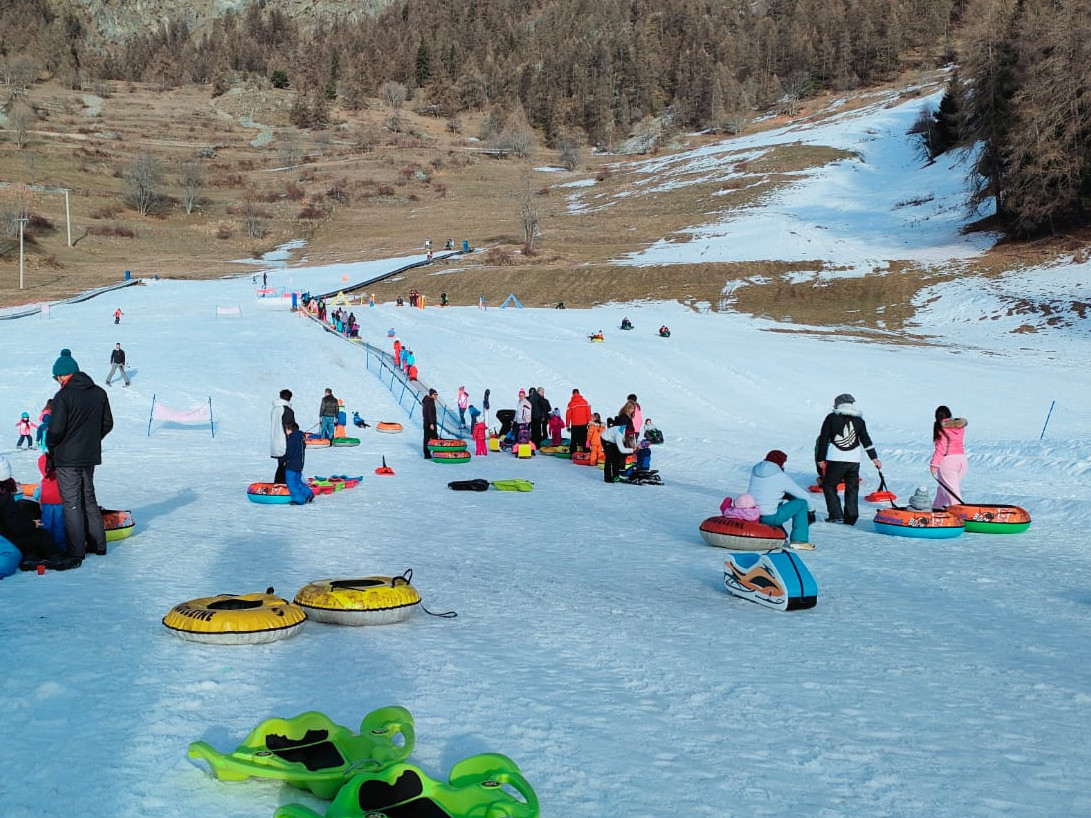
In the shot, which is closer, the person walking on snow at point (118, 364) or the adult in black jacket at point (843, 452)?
the adult in black jacket at point (843, 452)

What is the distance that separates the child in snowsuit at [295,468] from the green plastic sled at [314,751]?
8.40 m

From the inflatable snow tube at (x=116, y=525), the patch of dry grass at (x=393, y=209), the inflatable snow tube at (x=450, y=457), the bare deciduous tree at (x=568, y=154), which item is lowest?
the inflatable snow tube at (x=450, y=457)

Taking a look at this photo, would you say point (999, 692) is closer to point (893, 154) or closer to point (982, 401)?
point (982, 401)

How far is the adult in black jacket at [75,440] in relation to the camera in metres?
7.94

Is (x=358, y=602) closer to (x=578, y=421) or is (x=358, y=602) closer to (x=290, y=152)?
(x=578, y=421)

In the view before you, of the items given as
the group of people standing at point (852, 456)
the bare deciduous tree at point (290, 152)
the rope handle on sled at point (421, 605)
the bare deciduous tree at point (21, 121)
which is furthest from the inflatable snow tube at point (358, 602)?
the bare deciduous tree at point (21, 121)

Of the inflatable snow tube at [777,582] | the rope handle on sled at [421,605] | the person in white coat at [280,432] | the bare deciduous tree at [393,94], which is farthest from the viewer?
the bare deciduous tree at [393,94]

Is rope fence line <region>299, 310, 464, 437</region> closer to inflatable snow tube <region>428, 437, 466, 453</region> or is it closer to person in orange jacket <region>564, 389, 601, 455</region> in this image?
inflatable snow tube <region>428, 437, 466, 453</region>

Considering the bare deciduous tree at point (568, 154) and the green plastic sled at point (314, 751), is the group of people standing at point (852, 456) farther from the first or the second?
the bare deciduous tree at point (568, 154)

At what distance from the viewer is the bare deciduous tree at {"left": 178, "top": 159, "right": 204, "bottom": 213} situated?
86250mm

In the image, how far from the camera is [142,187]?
83438mm

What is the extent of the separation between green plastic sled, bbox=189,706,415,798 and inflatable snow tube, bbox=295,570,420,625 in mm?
2236

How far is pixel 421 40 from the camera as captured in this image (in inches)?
6471

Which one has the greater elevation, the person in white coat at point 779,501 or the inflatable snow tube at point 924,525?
the person in white coat at point 779,501
